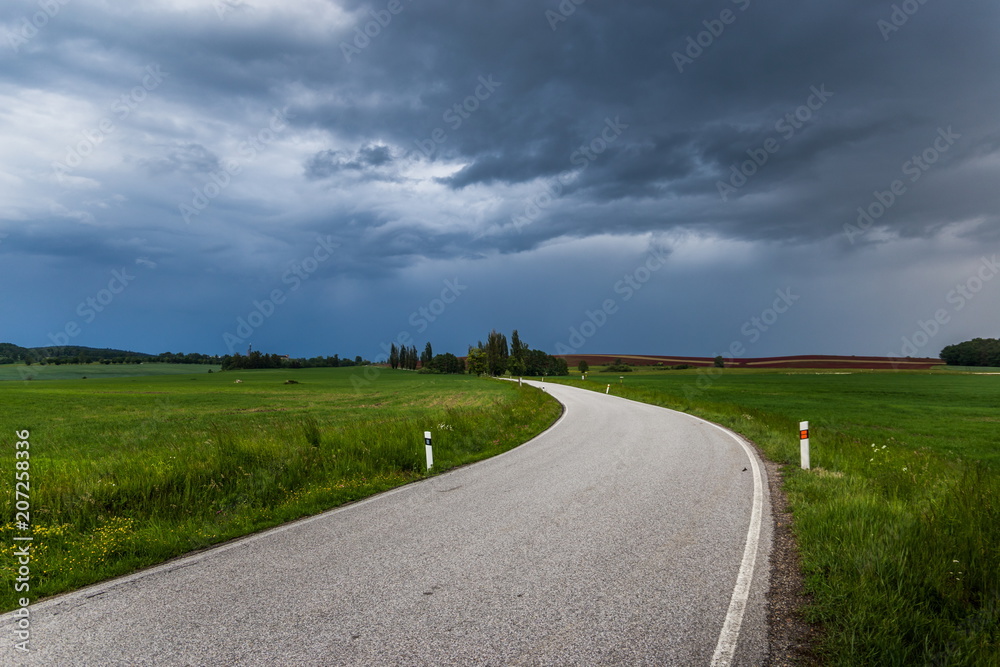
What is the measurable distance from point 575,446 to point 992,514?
8.34 meters

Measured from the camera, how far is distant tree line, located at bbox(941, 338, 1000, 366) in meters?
111

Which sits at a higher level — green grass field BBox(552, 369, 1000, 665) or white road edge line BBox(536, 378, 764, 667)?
green grass field BBox(552, 369, 1000, 665)

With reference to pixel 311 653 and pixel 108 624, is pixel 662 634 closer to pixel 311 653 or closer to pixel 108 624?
pixel 311 653

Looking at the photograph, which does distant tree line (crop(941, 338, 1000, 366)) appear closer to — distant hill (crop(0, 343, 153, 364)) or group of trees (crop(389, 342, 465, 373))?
group of trees (crop(389, 342, 465, 373))

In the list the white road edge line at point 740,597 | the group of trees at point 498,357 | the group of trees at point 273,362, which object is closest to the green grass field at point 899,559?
the white road edge line at point 740,597

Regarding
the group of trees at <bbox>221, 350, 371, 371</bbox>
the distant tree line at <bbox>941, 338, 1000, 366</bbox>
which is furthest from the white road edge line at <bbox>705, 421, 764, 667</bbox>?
the group of trees at <bbox>221, 350, 371, 371</bbox>

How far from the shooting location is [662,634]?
3865 millimetres

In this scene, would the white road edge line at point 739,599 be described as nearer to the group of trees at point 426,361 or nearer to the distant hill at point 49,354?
the group of trees at point 426,361

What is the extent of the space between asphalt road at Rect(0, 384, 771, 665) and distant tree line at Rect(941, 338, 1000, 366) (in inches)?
5695

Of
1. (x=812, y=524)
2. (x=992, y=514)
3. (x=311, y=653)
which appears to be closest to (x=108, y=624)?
(x=311, y=653)

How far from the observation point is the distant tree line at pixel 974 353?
363 feet

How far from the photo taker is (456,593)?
4.56m

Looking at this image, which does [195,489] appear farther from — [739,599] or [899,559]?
[899,559]

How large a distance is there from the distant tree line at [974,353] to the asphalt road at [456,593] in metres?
145
